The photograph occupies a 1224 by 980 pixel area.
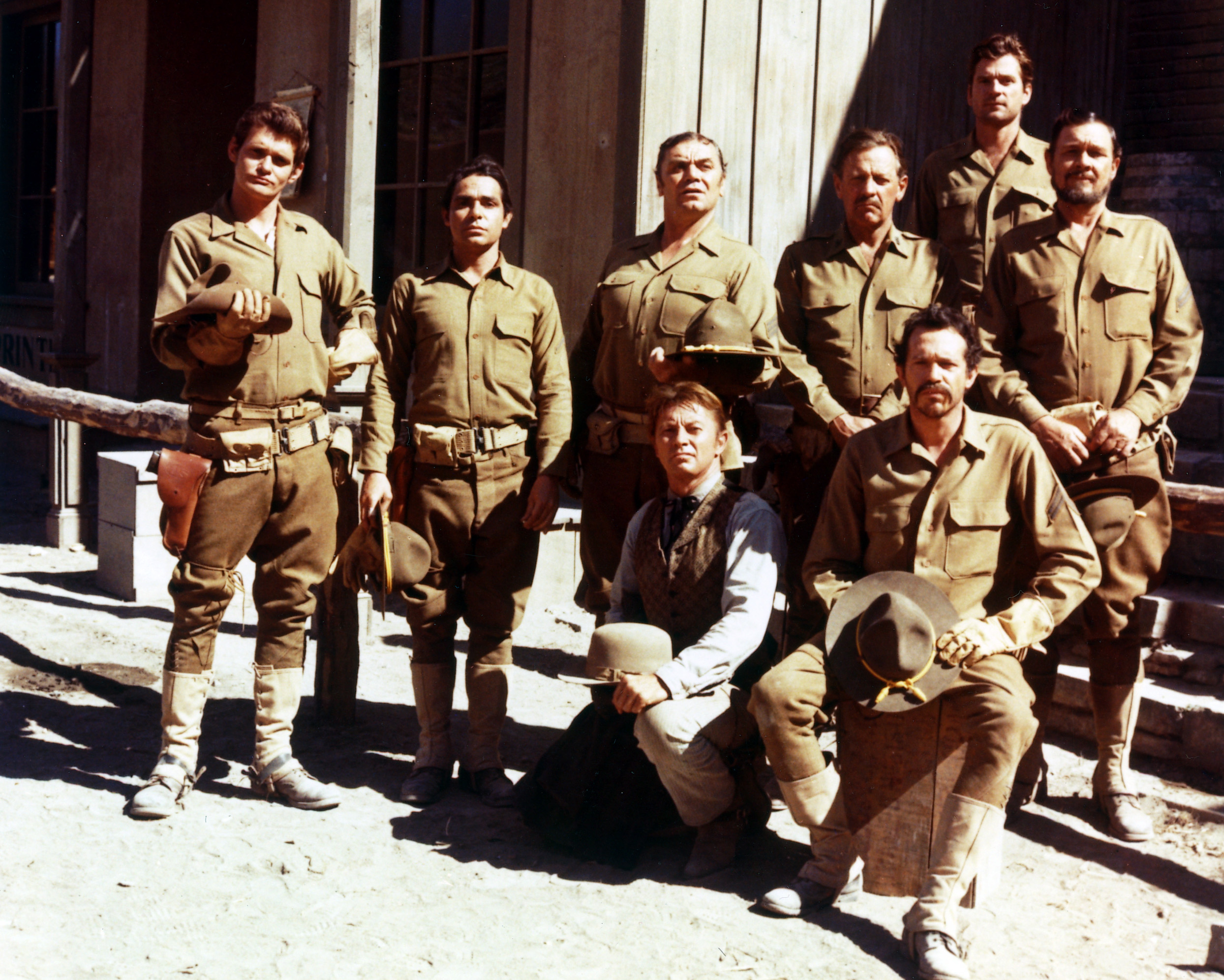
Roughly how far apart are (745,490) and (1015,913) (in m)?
1.39

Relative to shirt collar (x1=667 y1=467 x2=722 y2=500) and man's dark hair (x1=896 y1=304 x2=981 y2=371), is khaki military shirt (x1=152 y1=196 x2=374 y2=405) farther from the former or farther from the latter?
man's dark hair (x1=896 y1=304 x2=981 y2=371)

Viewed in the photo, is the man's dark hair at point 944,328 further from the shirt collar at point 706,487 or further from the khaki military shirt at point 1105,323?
the shirt collar at point 706,487

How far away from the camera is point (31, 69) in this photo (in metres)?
12.1

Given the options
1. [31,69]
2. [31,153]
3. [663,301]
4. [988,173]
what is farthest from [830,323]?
[31,69]

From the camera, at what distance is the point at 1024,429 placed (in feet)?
12.1

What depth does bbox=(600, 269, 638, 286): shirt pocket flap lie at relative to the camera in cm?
431

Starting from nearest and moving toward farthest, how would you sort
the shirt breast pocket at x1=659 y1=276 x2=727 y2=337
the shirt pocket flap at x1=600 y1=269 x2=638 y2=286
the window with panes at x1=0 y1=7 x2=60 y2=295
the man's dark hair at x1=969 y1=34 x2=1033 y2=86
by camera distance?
1. the shirt breast pocket at x1=659 y1=276 x2=727 y2=337
2. the shirt pocket flap at x1=600 y1=269 x2=638 y2=286
3. the man's dark hair at x1=969 y1=34 x2=1033 y2=86
4. the window with panes at x1=0 y1=7 x2=60 y2=295

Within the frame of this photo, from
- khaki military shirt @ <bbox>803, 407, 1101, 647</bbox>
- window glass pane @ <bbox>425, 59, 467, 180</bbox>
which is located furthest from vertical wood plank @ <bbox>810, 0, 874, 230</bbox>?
khaki military shirt @ <bbox>803, 407, 1101, 647</bbox>

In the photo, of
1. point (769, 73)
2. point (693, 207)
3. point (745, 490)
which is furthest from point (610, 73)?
point (745, 490)

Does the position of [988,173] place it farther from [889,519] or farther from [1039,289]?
[889,519]

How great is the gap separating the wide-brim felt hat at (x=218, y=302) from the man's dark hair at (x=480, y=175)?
0.65 meters

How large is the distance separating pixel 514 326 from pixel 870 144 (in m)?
1.25

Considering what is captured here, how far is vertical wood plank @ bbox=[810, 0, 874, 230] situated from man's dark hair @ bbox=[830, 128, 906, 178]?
205 cm

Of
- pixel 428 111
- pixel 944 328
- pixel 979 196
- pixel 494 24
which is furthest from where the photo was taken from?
pixel 428 111
